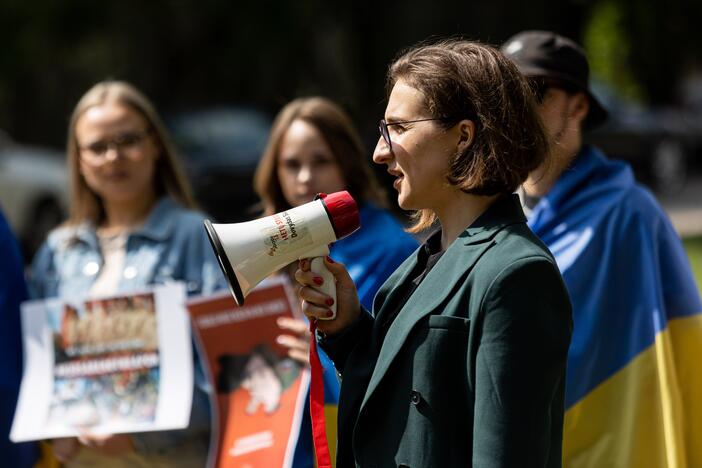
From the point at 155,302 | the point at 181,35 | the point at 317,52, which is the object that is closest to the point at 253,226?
the point at 155,302

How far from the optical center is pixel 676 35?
1262 cm

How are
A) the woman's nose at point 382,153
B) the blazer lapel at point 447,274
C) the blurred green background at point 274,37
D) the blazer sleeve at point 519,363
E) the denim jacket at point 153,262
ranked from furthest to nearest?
the blurred green background at point 274,37 → the denim jacket at point 153,262 → the woman's nose at point 382,153 → the blazer lapel at point 447,274 → the blazer sleeve at point 519,363

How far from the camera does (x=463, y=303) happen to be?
2.05 meters

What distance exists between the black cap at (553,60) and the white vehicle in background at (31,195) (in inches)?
362

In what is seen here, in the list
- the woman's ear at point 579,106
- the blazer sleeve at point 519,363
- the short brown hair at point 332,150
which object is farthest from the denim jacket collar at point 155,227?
the blazer sleeve at point 519,363

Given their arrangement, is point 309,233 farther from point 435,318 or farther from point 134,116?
point 134,116

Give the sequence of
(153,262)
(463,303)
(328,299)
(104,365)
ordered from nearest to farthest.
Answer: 1. (463,303)
2. (328,299)
3. (104,365)
4. (153,262)

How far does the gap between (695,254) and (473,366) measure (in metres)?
8.44

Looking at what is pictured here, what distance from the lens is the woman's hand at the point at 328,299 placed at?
7.69 feet

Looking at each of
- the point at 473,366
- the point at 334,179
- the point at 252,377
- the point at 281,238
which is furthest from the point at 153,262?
the point at 473,366

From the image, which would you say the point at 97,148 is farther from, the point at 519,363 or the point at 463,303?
the point at 519,363

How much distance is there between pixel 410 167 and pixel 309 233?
0.29 metres

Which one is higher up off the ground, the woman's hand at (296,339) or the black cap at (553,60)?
the black cap at (553,60)

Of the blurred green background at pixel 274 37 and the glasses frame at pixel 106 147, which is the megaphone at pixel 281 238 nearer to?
the glasses frame at pixel 106 147
